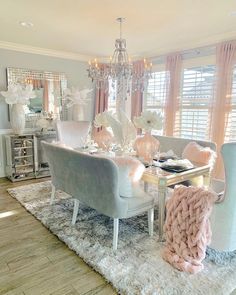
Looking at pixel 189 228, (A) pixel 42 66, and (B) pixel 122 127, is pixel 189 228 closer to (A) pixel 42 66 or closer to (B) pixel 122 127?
(B) pixel 122 127

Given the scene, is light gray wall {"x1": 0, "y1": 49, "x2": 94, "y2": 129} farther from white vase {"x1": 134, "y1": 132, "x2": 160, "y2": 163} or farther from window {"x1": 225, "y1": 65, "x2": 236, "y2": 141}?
window {"x1": 225, "y1": 65, "x2": 236, "y2": 141}

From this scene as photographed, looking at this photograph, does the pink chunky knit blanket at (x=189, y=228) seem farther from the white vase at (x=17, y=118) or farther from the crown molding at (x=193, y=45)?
the white vase at (x=17, y=118)

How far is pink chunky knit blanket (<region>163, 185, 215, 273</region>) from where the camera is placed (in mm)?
1935

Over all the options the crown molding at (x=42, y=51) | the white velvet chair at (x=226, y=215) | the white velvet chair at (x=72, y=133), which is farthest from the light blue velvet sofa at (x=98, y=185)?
the crown molding at (x=42, y=51)

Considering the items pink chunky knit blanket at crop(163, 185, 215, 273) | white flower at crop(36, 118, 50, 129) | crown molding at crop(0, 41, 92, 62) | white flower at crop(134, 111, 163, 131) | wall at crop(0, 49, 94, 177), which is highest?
crown molding at crop(0, 41, 92, 62)

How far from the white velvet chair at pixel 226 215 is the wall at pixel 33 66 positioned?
13.0 feet

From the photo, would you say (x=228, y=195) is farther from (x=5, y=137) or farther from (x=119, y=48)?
(x=5, y=137)

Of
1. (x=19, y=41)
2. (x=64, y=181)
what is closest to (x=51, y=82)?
(x=19, y=41)

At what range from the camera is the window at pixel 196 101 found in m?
4.12

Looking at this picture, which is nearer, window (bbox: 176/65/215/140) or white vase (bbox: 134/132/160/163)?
white vase (bbox: 134/132/160/163)

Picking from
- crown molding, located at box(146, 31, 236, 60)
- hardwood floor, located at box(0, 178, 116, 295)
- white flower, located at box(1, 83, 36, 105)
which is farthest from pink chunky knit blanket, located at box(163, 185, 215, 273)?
white flower, located at box(1, 83, 36, 105)

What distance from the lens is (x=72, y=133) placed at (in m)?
4.45

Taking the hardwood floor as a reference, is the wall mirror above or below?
above

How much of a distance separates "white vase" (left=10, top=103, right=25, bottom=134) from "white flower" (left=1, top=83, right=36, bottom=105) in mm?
98
